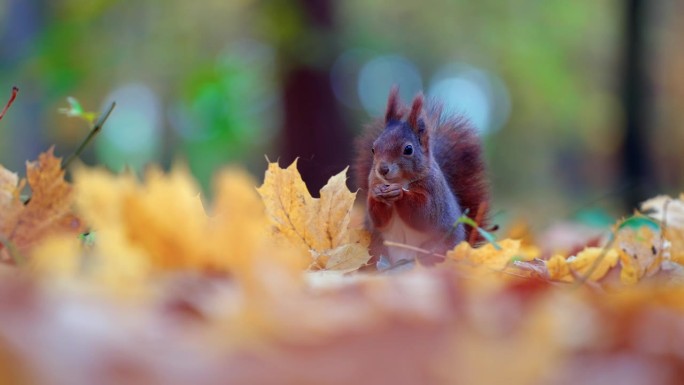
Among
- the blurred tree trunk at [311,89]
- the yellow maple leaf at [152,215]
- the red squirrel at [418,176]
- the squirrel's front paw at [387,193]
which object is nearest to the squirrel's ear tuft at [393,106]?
the red squirrel at [418,176]

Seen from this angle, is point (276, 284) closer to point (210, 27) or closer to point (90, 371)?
point (90, 371)

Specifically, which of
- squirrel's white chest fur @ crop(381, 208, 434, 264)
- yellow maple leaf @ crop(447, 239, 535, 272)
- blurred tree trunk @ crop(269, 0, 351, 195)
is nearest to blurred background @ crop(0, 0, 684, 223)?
blurred tree trunk @ crop(269, 0, 351, 195)

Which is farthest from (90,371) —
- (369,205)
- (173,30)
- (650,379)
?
(173,30)

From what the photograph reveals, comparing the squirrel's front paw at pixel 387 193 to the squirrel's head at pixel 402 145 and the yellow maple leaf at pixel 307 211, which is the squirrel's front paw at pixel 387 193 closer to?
the squirrel's head at pixel 402 145

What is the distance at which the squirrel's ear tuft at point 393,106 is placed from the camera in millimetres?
1170

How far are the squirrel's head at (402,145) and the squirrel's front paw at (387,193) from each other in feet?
0.16

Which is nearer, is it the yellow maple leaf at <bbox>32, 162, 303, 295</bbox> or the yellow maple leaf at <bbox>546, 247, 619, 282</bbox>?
the yellow maple leaf at <bbox>32, 162, 303, 295</bbox>

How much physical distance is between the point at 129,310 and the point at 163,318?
18mm

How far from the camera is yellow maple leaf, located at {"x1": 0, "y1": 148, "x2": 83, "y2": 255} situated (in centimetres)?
63

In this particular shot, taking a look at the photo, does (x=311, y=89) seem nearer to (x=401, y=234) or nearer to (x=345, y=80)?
(x=401, y=234)

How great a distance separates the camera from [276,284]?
403 millimetres

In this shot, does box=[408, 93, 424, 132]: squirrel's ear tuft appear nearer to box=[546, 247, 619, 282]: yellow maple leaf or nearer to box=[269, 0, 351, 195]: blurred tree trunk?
box=[546, 247, 619, 282]: yellow maple leaf

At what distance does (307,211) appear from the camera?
0.78m

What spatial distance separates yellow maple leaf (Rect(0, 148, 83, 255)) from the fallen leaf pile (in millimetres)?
82
